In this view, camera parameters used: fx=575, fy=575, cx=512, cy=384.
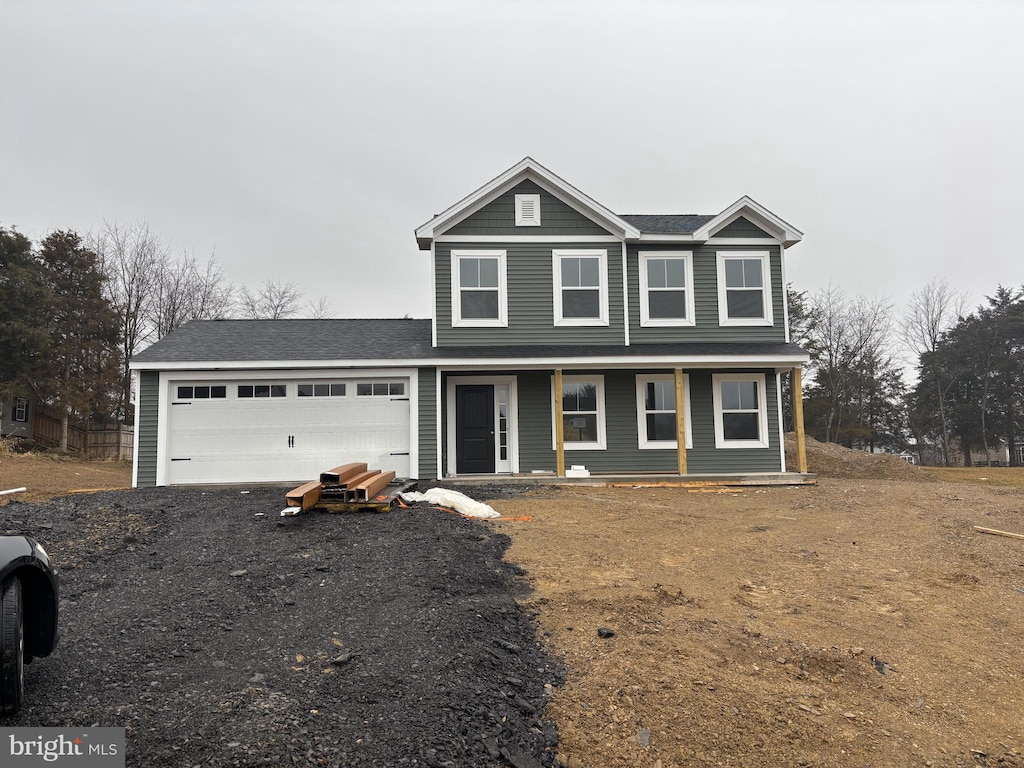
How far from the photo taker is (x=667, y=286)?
1330 cm

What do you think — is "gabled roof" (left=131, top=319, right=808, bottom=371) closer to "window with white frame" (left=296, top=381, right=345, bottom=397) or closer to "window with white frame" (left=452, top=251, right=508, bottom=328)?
"window with white frame" (left=296, top=381, right=345, bottom=397)

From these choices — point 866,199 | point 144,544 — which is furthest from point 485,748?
point 866,199

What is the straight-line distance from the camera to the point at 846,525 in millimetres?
8031

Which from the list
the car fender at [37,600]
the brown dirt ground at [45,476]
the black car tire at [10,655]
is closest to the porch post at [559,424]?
the brown dirt ground at [45,476]

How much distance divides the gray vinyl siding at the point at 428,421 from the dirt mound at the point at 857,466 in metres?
11.9

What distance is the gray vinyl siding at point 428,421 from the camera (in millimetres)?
11938

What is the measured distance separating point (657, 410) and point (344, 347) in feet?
23.4

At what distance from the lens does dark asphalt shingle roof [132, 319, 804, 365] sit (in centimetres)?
1181

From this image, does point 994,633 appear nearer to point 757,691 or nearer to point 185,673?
point 757,691

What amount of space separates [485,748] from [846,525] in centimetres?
725

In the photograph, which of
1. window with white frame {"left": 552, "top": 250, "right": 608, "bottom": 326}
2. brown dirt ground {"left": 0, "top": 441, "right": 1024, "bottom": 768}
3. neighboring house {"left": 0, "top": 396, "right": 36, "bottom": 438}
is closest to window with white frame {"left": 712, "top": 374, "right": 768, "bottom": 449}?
window with white frame {"left": 552, "top": 250, "right": 608, "bottom": 326}

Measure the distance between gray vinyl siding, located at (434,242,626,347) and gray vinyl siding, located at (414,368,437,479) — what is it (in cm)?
119

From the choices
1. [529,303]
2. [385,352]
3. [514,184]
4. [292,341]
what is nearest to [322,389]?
[385,352]

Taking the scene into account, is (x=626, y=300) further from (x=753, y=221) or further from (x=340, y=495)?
(x=340, y=495)
